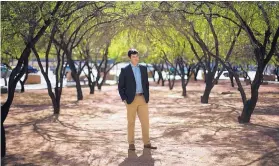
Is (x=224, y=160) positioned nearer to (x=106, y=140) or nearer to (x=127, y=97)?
(x=127, y=97)

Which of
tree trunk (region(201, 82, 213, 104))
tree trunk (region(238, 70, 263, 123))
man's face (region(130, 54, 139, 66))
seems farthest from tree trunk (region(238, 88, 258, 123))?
A: tree trunk (region(201, 82, 213, 104))

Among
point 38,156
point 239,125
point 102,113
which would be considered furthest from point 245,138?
point 102,113

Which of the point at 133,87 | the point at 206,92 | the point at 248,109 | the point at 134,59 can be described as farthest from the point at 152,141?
the point at 206,92

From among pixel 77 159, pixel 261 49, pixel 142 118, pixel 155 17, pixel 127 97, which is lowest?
pixel 77 159

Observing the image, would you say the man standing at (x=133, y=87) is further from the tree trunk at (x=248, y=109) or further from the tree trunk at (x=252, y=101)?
the tree trunk at (x=248, y=109)

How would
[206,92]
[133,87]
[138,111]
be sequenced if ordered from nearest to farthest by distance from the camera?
[133,87] → [138,111] → [206,92]

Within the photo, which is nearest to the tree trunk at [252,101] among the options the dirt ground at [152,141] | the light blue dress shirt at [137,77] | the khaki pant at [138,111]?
the dirt ground at [152,141]

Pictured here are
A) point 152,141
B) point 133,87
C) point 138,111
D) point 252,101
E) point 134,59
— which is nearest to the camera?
point 133,87

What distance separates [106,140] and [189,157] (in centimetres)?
221

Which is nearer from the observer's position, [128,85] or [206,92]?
[128,85]

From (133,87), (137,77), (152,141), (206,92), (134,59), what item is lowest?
(152,141)

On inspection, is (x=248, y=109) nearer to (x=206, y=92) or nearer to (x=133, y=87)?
(x=133, y=87)

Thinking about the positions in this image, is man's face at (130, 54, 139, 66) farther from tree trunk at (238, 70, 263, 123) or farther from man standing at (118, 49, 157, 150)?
tree trunk at (238, 70, 263, 123)

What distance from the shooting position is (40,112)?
12.8 m
